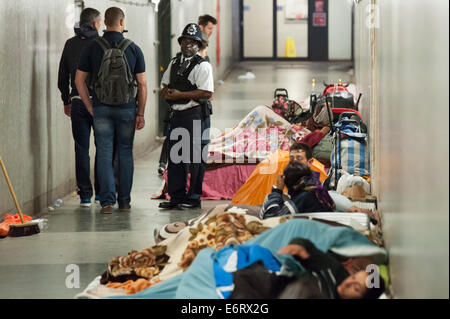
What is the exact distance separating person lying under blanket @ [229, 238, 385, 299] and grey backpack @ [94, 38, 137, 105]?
3.63 metres

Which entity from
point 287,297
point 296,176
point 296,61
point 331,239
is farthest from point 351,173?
point 296,61

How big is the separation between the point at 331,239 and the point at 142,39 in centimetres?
813

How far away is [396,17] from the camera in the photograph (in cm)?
462

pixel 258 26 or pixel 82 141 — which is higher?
pixel 258 26

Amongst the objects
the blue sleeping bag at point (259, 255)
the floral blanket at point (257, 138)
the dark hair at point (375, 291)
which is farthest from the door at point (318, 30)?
the dark hair at point (375, 291)

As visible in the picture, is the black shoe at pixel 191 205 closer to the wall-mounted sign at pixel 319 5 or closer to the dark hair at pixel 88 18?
the dark hair at pixel 88 18

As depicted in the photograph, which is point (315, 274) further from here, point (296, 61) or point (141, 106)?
point (296, 61)

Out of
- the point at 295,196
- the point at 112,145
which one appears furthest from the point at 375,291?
the point at 112,145

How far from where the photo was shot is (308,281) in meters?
4.00

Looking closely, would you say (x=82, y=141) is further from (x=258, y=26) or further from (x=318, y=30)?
(x=258, y=26)

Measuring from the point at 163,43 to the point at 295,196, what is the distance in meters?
8.89

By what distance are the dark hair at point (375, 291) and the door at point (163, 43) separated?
9.47m

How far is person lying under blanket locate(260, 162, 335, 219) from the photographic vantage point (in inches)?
210

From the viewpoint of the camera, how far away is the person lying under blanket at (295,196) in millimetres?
5340
